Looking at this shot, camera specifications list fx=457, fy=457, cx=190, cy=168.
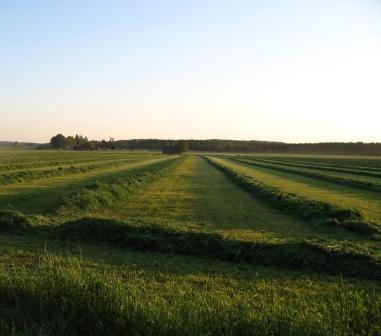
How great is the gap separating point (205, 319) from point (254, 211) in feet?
46.9

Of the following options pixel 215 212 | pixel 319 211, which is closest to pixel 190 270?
pixel 215 212

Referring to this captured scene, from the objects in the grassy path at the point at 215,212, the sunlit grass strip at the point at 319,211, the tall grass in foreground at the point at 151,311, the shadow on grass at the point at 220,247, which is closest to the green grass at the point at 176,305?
the tall grass in foreground at the point at 151,311

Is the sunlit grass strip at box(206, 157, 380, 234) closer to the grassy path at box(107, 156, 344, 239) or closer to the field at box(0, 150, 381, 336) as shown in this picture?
the field at box(0, 150, 381, 336)

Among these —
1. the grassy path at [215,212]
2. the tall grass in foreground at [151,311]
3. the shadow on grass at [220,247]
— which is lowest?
the grassy path at [215,212]

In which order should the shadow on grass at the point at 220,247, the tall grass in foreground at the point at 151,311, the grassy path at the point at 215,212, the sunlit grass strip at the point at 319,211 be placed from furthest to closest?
1. the sunlit grass strip at the point at 319,211
2. the grassy path at the point at 215,212
3. the shadow on grass at the point at 220,247
4. the tall grass in foreground at the point at 151,311

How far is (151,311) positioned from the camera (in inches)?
259

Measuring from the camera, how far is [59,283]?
293 inches

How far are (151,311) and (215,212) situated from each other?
13.2 m

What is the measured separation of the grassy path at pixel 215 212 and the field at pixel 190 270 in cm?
9

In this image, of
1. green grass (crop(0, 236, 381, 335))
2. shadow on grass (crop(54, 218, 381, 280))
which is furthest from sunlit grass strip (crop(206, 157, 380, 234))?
green grass (crop(0, 236, 381, 335))

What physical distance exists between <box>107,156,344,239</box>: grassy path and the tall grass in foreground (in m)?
6.30

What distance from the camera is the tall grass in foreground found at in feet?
20.6

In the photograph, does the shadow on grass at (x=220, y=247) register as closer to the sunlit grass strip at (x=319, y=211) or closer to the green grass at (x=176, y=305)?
the green grass at (x=176, y=305)

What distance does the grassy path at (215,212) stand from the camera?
51.7 feet
